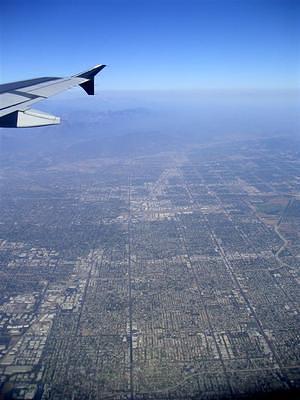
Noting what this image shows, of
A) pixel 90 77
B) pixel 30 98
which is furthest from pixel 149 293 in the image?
pixel 30 98

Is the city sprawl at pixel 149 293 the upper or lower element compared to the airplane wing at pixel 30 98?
lower

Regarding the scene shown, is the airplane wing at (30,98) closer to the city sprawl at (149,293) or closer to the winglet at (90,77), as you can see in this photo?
the winglet at (90,77)

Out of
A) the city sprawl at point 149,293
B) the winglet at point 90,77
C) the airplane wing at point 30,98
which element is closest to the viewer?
the airplane wing at point 30,98

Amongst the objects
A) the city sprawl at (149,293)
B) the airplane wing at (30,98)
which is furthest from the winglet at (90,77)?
the city sprawl at (149,293)

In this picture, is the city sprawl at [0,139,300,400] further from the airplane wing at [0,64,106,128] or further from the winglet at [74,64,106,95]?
the winglet at [74,64,106,95]

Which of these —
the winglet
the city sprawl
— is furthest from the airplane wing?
the city sprawl

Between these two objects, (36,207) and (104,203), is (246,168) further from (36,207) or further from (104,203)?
(36,207)

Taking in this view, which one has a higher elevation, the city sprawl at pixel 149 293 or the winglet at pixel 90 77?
the winglet at pixel 90 77

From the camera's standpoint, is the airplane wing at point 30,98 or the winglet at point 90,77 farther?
the winglet at point 90,77

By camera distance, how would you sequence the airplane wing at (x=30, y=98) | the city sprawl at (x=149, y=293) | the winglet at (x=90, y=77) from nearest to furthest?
the airplane wing at (x=30, y=98)
the winglet at (x=90, y=77)
the city sprawl at (x=149, y=293)

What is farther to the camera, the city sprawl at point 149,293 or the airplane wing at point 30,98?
the city sprawl at point 149,293
